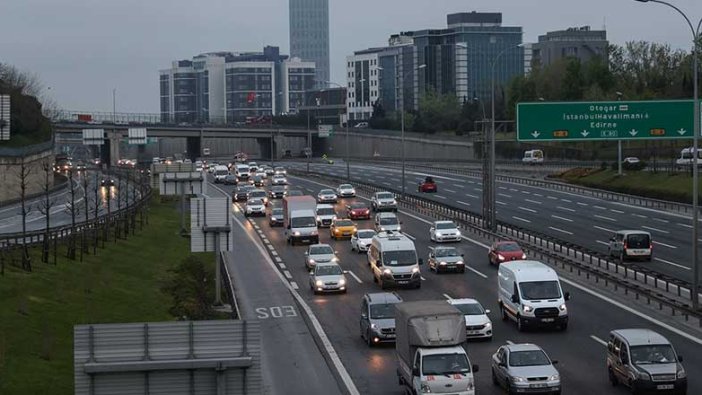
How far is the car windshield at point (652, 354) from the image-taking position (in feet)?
92.6

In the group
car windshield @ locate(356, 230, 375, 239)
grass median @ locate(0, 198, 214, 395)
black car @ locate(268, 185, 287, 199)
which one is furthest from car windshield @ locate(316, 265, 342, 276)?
black car @ locate(268, 185, 287, 199)

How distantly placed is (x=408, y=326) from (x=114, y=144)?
14109 cm

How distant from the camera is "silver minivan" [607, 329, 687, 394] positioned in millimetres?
27578

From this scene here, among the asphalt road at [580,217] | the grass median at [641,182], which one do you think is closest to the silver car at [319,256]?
the asphalt road at [580,217]

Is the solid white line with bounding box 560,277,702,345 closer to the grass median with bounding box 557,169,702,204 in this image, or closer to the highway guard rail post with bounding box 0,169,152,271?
the highway guard rail post with bounding box 0,169,152,271

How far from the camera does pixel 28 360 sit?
29500 millimetres

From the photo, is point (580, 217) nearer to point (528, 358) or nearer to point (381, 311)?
point (381, 311)

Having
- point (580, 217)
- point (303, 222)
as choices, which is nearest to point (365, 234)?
point (303, 222)

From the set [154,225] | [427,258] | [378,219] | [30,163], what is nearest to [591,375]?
[427,258]

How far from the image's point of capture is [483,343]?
35.8m

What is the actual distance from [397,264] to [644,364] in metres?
20.4

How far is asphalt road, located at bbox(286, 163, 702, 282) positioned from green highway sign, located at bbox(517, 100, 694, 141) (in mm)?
6063

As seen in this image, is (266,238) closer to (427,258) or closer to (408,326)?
(427,258)

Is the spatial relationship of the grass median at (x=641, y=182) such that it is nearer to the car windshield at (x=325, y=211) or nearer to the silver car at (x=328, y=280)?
the car windshield at (x=325, y=211)
